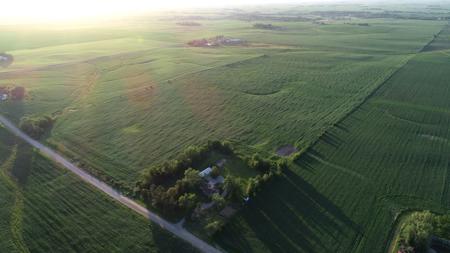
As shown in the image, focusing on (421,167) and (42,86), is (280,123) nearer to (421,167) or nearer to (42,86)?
(421,167)

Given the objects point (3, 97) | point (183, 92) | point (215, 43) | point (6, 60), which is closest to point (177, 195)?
point (183, 92)

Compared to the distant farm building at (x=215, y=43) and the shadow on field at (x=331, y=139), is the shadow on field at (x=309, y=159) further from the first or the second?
the distant farm building at (x=215, y=43)

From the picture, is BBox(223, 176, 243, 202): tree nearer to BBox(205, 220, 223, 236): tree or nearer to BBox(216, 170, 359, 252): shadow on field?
BBox(216, 170, 359, 252): shadow on field

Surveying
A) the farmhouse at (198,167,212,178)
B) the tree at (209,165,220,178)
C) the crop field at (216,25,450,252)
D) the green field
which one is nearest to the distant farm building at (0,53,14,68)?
the green field

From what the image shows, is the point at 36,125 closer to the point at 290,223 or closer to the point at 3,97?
the point at 3,97

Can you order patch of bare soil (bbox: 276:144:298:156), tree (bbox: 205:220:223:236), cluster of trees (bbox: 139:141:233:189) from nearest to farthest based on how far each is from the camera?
tree (bbox: 205:220:223:236), cluster of trees (bbox: 139:141:233:189), patch of bare soil (bbox: 276:144:298:156)

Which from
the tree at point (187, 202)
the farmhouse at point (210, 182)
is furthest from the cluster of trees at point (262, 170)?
the tree at point (187, 202)

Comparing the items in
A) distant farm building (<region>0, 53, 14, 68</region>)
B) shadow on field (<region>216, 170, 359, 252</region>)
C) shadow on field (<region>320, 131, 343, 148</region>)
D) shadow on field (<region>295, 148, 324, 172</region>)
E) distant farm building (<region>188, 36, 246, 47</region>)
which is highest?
distant farm building (<region>188, 36, 246, 47</region>)
